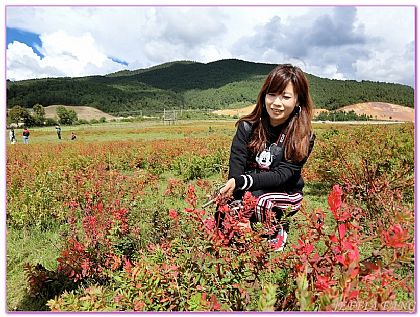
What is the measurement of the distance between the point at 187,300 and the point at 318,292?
0.63 m

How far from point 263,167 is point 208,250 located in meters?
0.95

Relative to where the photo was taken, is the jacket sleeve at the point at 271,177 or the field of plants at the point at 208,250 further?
the jacket sleeve at the point at 271,177

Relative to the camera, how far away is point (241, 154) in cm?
256

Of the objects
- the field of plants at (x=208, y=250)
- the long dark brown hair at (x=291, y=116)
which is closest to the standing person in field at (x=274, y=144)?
the long dark brown hair at (x=291, y=116)

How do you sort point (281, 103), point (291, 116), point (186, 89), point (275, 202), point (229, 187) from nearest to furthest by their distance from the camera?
1. point (229, 187)
2. point (281, 103)
3. point (291, 116)
4. point (275, 202)
5. point (186, 89)

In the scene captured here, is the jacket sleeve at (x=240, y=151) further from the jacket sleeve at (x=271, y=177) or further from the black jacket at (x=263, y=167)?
the jacket sleeve at (x=271, y=177)

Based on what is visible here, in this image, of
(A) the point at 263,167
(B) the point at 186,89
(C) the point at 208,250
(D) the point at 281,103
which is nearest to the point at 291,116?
(D) the point at 281,103

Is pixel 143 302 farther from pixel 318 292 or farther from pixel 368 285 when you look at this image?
pixel 368 285

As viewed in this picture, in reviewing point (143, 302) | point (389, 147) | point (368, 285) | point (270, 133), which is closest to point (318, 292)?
point (368, 285)

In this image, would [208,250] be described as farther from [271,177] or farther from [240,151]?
[240,151]

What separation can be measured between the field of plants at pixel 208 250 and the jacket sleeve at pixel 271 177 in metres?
0.28

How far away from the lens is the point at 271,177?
2.46 metres

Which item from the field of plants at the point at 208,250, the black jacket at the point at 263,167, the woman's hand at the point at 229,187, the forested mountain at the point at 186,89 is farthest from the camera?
the forested mountain at the point at 186,89

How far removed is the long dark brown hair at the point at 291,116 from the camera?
2.33 meters
